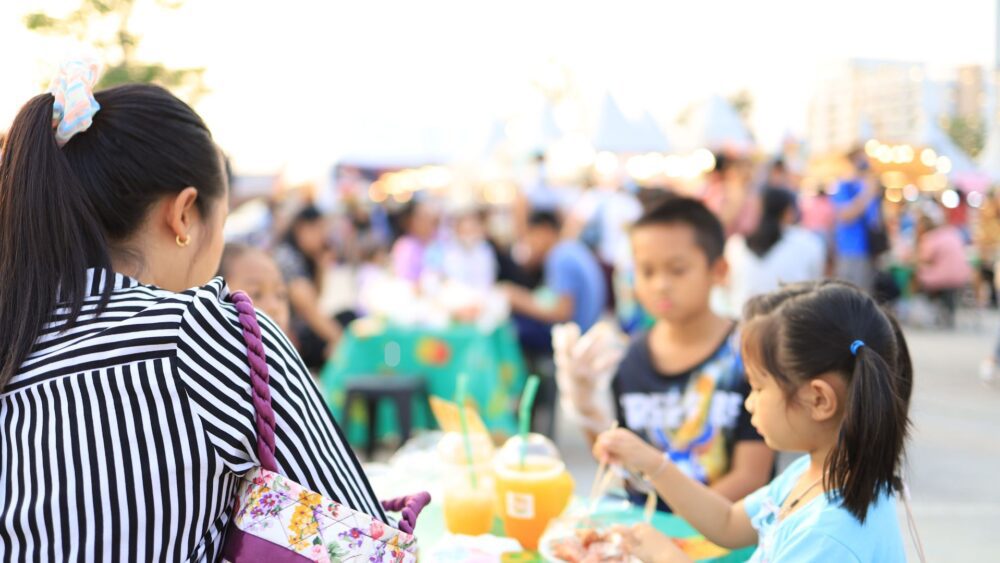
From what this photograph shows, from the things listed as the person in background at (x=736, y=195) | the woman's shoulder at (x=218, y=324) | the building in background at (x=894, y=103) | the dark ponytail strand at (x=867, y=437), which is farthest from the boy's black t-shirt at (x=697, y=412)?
the building in background at (x=894, y=103)

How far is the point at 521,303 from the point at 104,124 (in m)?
3.99

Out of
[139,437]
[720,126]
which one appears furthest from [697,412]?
[720,126]

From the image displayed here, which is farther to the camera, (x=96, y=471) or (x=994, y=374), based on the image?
(x=994, y=374)

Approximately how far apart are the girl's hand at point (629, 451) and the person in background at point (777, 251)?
3663mm

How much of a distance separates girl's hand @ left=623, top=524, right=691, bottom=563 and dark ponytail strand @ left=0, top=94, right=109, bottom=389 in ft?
3.04

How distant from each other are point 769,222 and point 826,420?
4.05m

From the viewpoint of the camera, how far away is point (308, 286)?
5.01 m

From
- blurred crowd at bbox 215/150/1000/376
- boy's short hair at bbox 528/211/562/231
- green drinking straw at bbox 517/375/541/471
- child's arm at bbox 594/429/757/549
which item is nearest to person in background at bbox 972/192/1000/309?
blurred crowd at bbox 215/150/1000/376

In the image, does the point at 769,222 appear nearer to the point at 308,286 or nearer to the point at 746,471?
the point at 308,286

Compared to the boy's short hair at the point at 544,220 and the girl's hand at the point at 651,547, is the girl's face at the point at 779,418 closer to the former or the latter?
the girl's hand at the point at 651,547

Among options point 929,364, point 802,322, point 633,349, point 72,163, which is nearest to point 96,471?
point 72,163

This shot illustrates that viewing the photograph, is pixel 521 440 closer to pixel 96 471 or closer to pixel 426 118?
pixel 96 471

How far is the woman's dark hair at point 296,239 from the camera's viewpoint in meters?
5.29

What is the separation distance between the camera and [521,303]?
502 centimetres
